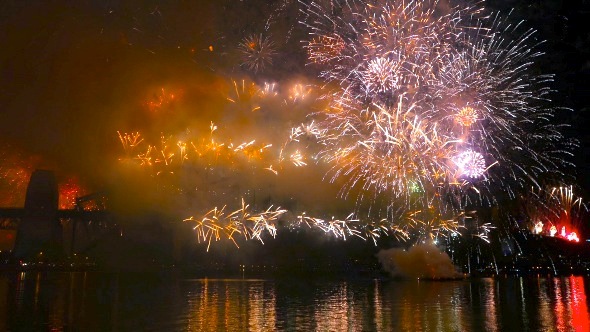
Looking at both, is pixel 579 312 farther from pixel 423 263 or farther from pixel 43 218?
pixel 43 218

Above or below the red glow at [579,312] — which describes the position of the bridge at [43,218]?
above

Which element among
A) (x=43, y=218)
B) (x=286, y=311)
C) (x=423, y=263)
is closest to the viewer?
(x=286, y=311)

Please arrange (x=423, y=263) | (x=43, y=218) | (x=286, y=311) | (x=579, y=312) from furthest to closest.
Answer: (x=43, y=218), (x=423, y=263), (x=286, y=311), (x=579, y=312)

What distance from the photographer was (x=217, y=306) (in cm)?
2305

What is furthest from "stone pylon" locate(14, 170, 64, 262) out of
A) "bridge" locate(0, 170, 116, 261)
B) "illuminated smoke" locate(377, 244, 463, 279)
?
"illuminated smoke" locate(377, 244, 463, 279)

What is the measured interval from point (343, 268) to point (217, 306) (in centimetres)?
3336

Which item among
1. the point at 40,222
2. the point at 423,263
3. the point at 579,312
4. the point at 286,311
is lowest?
the point at 579,312

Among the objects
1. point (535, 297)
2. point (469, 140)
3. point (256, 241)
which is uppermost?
point (469, 140)

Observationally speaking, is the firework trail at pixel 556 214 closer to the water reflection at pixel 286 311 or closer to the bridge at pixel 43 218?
the water reflection at pixel 286 311

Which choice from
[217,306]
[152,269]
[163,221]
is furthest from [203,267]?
[217,306]

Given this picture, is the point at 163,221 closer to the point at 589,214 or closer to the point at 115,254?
the point at 115,254

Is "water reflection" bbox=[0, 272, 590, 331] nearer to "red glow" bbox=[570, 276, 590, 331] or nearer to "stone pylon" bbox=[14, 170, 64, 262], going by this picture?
"red glow" bbox=[570, 276, 590, 331]

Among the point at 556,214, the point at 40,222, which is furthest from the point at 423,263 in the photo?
the point at 40,222

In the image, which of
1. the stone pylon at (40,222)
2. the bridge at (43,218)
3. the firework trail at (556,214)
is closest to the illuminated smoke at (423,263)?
the firework trail at (556,214)
